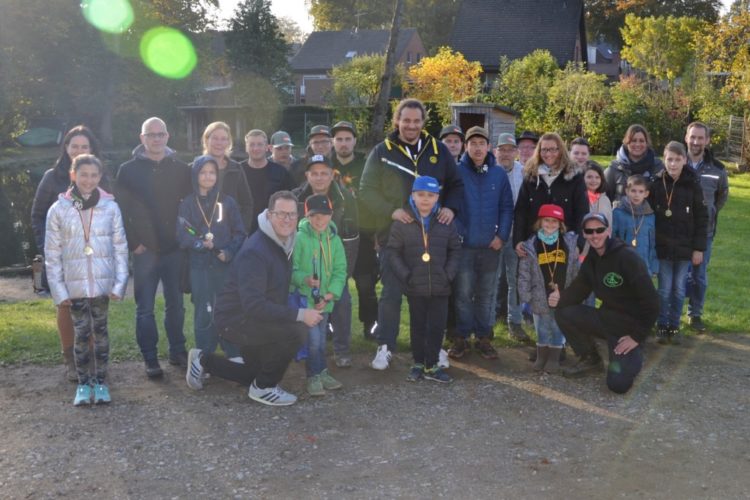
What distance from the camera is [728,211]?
52.4ft

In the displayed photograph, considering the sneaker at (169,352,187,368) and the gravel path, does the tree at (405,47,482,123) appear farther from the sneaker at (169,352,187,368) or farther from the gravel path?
the gravel path

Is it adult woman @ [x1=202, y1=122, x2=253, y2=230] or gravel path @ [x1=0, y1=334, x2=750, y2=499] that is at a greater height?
adult woman @ [x1=202, y1=122, x2=253, y2=230]

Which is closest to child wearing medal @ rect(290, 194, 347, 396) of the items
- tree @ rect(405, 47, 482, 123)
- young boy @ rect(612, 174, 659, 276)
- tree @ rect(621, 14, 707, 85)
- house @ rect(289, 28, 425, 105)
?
young boy @ rect(612, 174, 659, 276)

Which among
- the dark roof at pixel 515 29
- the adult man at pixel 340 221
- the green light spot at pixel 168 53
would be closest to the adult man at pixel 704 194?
the adult man at pixel 340 221

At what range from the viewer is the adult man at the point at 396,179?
20.1ft

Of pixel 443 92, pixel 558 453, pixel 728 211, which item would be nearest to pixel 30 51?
pixel 443 92

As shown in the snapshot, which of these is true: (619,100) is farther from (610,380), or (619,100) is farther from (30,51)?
(30,51)

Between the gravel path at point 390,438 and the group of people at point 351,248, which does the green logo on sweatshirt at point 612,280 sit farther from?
the gravel path at point 390,438

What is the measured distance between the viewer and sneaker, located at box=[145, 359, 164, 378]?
19.2 ft

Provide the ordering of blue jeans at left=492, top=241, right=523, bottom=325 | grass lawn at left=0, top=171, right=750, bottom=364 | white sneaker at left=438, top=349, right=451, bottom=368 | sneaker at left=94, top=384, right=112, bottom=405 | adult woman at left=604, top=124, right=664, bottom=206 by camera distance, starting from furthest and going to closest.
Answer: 1. adult woman at left=604, top=124, right=664, bottom=206
2. blue jeans at left=492, top=241, right=523, bottom=325
3. grass lawn at left=0, top=171, right=750, bottom=364
4. white sneaker at left=438, top=349, right=451, bottom=368
5. sneaker at left=94, top=384, right=112, bottom=405

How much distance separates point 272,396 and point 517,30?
46856 mm

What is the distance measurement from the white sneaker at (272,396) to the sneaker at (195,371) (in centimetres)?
45

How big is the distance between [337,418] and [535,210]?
2616 millimetres

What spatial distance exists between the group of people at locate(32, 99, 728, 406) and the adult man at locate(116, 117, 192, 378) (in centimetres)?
1
